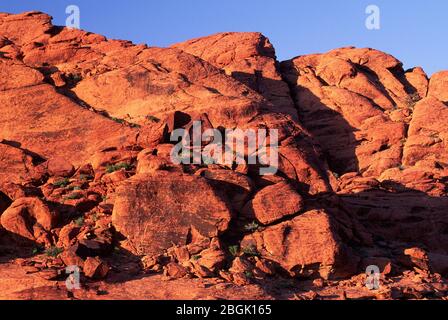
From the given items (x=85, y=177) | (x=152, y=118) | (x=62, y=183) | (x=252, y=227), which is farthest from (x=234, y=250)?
(x=152, y=118)

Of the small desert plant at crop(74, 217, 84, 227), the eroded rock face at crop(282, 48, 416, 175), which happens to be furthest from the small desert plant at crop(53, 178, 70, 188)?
the eroded rock face at crop(282, 48, 416, 175)

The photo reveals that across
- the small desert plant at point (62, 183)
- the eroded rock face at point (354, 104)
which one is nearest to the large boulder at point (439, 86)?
the eroded rock face at point (354, 104)

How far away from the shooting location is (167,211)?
22.7m

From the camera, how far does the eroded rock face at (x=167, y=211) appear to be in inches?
877

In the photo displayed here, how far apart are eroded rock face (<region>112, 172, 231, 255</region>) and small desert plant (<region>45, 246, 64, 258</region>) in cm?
224

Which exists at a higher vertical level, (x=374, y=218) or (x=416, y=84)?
(x=416, y=84)

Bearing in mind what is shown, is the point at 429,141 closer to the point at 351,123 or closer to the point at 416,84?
the point at 351,123

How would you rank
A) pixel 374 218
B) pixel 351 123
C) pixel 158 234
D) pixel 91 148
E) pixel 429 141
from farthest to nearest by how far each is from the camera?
pixel 351 123, pixel 429 141, pixel 374 218, pixel 91 148, pixel 158 234

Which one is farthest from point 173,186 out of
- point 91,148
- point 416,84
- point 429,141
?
point 416,84

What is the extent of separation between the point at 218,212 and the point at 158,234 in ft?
7.98

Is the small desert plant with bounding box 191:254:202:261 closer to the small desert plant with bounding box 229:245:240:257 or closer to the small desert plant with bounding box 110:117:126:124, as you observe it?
the small desert plant with bounding box 229:245:240:257

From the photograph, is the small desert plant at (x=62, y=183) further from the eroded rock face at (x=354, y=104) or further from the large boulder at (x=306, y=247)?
the eroded rock face at (x=354, y=104)

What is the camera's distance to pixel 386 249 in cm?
2614

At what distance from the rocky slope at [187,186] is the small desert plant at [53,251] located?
60 mm
